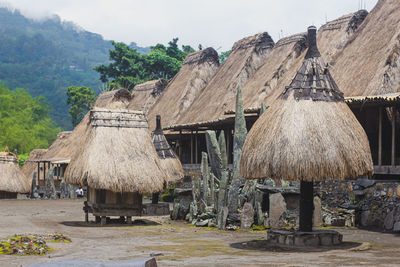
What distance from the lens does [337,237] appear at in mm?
10789

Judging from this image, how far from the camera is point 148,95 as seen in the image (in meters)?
35.3

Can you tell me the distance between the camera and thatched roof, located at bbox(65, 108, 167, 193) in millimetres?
14812

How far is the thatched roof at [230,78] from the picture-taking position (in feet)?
89.6

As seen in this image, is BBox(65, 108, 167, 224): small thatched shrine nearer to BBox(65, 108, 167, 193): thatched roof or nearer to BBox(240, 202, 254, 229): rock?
BBox(65, 108, 167, 193): thatched roof

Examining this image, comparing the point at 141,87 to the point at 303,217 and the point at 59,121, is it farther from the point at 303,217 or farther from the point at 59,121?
the point at 59,121

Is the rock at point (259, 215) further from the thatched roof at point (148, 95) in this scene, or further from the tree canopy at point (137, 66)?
the tree canopy at point (137, 66)

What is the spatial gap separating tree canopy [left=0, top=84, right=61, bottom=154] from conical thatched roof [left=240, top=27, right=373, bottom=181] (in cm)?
4440

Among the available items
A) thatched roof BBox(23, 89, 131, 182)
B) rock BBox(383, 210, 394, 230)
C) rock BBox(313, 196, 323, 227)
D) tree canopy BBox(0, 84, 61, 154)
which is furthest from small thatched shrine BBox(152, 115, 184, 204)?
tree canopy BBox(0, 84, 61, 154)

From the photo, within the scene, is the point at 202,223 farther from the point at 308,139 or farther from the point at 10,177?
the point at 10,177

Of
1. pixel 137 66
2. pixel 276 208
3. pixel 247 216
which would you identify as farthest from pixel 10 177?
pixel 137 66

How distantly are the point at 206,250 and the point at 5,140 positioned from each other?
151ft

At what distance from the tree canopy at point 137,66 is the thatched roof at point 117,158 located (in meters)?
32.3

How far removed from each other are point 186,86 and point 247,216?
60.1ft

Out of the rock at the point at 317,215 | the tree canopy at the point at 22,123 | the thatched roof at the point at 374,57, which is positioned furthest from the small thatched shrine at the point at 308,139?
the tree canopy at the point at 22,123
